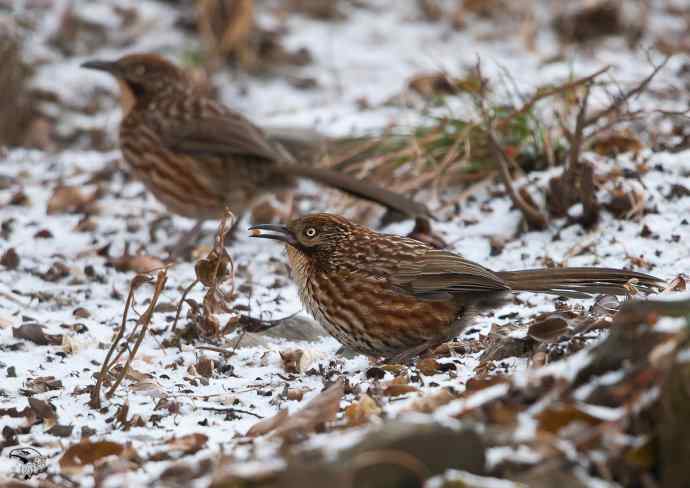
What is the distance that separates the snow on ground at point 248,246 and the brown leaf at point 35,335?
0.14 feet

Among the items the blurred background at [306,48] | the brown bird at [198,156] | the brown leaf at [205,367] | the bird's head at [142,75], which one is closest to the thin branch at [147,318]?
the brown leaf at [205,367]

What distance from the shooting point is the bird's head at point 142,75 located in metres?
7.11

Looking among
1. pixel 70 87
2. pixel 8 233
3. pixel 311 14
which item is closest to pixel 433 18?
pixel 311 14

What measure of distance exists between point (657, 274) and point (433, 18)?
20.1ft

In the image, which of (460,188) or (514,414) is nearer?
(514,414)

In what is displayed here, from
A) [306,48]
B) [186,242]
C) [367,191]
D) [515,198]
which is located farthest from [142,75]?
[306,48]

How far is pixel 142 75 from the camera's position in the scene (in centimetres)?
714

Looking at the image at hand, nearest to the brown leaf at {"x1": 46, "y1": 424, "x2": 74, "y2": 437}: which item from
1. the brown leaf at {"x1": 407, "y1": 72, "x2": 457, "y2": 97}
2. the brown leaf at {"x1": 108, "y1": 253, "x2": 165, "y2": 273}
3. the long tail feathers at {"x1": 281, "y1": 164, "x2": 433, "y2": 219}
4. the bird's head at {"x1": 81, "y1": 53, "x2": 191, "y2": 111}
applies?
the brown leaf at {"x1": 108, "y1": 253, "x2": 165, "y2": 273}

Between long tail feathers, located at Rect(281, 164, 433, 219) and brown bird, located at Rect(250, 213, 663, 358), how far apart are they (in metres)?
1.31

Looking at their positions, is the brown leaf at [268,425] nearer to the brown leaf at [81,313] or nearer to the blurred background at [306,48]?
the brown leaf at [81,313]

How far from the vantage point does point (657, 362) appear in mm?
2602

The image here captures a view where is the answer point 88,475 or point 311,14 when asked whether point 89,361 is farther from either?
point 311,14

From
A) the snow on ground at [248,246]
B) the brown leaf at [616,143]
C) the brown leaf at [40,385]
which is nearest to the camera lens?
the snow on ground at [248,246]

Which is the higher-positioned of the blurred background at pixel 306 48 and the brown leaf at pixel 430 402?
the blurred background at pixel 306 48
